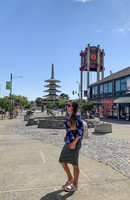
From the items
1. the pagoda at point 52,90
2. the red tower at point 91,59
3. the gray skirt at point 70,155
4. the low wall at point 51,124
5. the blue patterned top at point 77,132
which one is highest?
the red tower at point 91,59

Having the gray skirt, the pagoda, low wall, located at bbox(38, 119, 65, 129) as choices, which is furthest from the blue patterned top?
the pagoda

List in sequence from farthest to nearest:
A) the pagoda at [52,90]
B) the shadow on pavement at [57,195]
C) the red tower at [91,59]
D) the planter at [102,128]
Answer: the pagoda at [52,90] → the red tower at [91,59] → the planter at [102,128] → the shadow on pavement at [57,195]

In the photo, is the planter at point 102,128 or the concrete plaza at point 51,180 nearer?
the concrete plaza at point 51,180

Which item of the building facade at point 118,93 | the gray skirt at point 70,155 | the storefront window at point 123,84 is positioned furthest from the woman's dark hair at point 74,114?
the storefront window at point 123,84

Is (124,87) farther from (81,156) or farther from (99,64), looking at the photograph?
(99,64)

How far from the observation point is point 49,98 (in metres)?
106

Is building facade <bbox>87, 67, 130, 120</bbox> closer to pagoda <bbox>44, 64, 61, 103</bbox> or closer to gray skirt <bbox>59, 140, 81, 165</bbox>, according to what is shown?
gray skirt <bbox>59, 140, 81, 165</bbox>

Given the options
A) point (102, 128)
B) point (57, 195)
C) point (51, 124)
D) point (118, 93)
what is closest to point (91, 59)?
point (118, 93)

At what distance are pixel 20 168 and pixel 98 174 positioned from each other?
2.10 meters

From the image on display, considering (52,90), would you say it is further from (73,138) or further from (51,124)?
(73,138)

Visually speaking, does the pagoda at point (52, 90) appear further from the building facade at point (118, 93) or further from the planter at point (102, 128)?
the planter at point (102, 128)

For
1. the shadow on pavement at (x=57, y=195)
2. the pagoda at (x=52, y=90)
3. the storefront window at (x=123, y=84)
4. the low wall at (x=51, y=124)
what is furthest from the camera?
the pagoda at (x=52, y=90)

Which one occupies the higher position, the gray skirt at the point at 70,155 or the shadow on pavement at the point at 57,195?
the gray skirt at the point at 70,155

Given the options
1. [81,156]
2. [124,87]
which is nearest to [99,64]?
[124,87]
